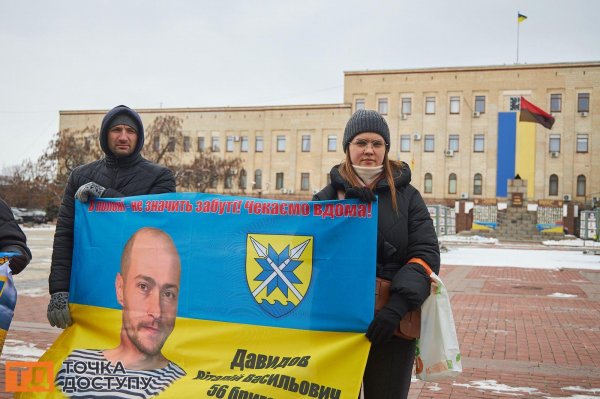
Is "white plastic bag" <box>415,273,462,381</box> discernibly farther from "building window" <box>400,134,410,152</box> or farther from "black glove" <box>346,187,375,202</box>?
"building window" <box>400,134,410,152</box>

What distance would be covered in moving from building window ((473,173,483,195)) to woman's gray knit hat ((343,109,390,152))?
53.1 meters

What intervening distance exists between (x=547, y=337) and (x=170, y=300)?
20.9 ft

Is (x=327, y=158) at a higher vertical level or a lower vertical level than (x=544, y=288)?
higher

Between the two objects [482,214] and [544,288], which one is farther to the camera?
[482,214]

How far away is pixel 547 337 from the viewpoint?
8422 millimetres

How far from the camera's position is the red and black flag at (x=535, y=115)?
47.5 meters

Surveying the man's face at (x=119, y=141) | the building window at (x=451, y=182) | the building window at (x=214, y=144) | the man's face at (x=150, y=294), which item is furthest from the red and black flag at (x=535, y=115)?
A: the man's face at (x=150, y=294)

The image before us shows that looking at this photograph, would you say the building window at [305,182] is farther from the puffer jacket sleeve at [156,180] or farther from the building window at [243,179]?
the puffer jacket sleeve at [156,180]

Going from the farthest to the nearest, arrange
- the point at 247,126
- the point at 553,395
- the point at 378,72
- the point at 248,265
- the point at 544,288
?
1. the point at 247,126
2. the point at 378,72
3. the point at 544,288
4. the point at 553,395
5. the point at 248,265

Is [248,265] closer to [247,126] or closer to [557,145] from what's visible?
[557,145]

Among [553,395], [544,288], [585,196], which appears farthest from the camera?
[585,196]

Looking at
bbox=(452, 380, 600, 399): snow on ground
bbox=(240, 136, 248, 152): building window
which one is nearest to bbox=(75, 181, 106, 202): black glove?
bbox=(452, 380, 600, 399): snow on ground

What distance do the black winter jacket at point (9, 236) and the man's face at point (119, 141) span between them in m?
0.82

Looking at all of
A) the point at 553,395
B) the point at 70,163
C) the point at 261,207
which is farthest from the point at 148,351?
the point at 70,163
